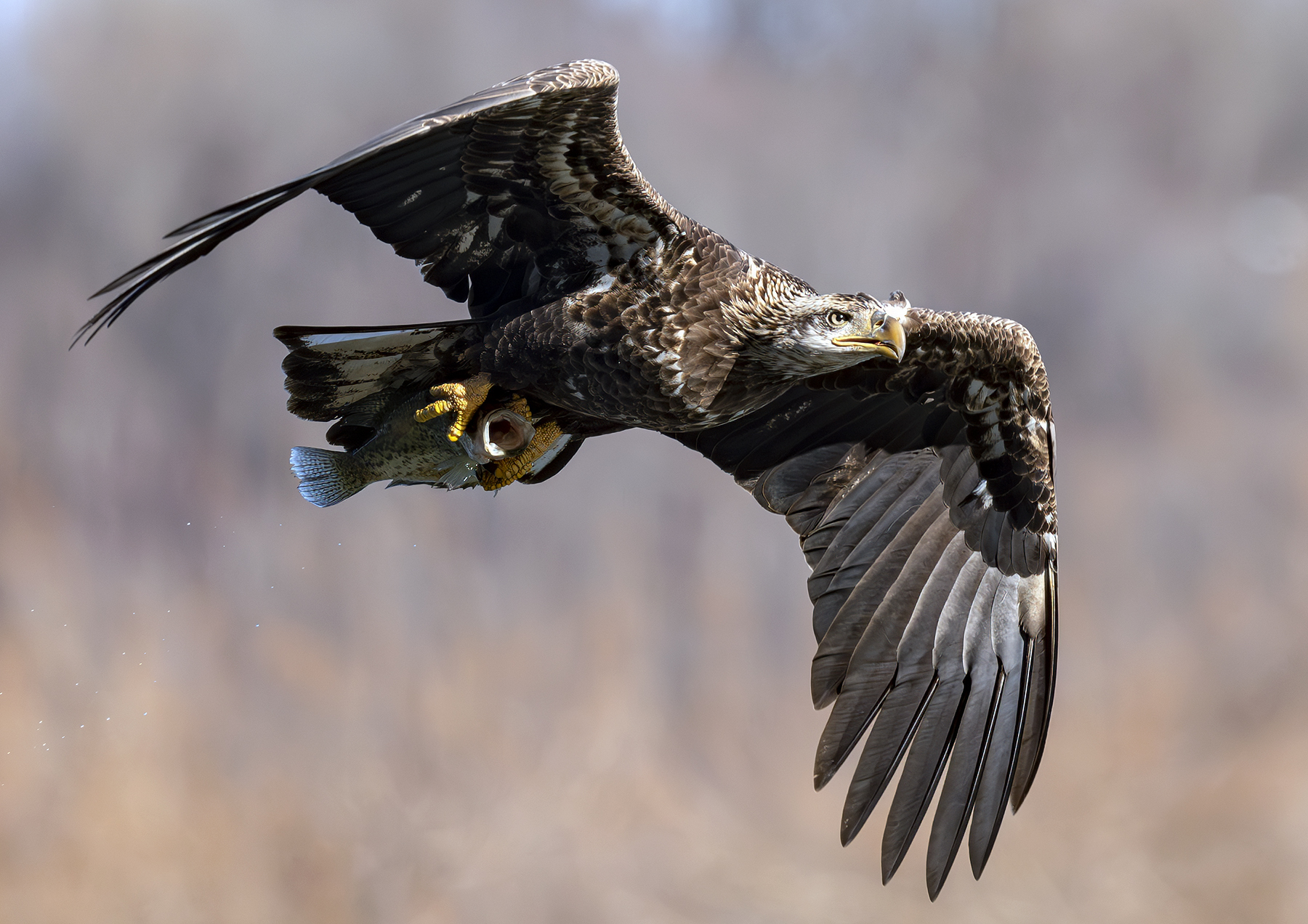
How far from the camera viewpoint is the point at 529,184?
13.3 feet

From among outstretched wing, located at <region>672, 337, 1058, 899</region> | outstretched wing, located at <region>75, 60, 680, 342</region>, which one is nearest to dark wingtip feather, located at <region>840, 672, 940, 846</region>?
outstretched wing, located at <region>672, 337, 1058, 899</region>

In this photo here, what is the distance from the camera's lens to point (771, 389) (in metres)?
4.36

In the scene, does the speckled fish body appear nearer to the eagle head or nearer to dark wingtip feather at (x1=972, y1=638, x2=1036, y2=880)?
the eagle head

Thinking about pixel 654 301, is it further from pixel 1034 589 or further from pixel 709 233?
pixel 1034 589

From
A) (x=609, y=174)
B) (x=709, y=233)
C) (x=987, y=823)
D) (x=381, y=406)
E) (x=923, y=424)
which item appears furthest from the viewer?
(x=923, y=424)

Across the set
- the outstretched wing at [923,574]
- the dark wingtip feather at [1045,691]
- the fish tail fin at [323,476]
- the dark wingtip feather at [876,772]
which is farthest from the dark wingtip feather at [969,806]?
the fish tail fin at [323,476]

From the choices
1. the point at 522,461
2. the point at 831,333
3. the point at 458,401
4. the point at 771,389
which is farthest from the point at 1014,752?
the point at 458,401

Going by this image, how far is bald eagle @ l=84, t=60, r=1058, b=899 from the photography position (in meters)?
3.96

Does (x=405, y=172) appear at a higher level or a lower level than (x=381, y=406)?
higher

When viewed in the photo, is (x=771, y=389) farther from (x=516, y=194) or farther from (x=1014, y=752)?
(x=1014, y=752)

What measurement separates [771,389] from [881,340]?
0.50 meters

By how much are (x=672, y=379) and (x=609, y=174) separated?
0.75 meters

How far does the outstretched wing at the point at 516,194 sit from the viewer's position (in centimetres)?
→ 365

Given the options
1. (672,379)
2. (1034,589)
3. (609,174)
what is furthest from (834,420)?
(609,174)
